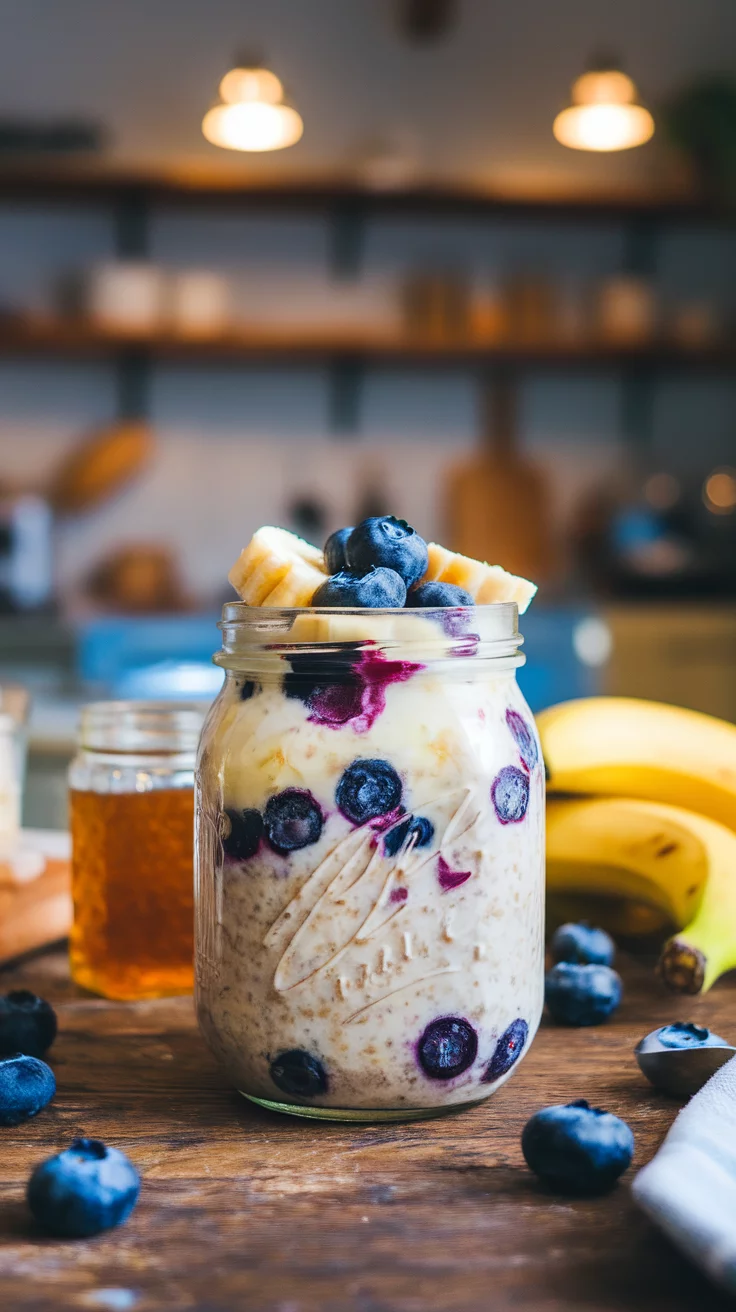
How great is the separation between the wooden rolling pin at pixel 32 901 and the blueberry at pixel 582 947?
369 mm

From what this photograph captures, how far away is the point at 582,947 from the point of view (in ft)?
2.83

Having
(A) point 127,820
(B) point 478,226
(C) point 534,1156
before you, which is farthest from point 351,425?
(C) point 534,1156

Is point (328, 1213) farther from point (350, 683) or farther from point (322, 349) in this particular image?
point (322, 349)

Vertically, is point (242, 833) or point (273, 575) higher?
point (273, 575)

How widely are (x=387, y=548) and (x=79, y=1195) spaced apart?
326mm

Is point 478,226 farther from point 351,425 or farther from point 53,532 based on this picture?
point 53,532

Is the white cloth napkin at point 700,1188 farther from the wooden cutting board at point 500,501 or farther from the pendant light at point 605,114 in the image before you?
the wooden cutting board at point 500,501

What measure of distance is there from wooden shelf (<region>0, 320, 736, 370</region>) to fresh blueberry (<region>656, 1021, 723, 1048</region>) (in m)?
3.46

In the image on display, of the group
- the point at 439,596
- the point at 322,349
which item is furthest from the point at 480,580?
the point at 322,349

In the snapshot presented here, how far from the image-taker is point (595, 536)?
14.1 ft

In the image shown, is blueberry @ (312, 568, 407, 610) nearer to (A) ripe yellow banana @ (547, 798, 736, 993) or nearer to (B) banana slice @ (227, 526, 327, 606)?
(B) banana slice @ (227, 526, 327, 606)

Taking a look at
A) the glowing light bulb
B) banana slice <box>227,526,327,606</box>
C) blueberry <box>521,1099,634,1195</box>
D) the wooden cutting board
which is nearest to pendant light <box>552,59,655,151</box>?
the wooden cutting board

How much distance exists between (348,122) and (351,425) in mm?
997

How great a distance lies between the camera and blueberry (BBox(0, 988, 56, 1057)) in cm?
69
